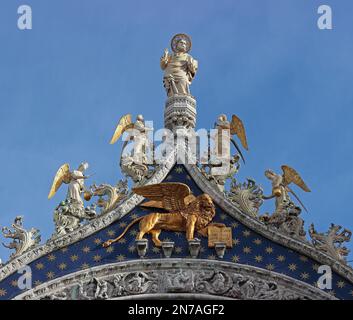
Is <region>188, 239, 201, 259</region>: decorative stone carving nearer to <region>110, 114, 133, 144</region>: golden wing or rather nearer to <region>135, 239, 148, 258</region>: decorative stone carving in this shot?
<region>135, 239, 148, 258</region>: decorative stone carving

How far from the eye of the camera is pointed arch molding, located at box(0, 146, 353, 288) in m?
23.0

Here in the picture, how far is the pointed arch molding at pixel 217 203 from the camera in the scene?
23047 millimetres

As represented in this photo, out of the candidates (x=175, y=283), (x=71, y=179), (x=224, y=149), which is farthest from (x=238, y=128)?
(x=175, y=283)

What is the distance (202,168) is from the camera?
24.5 m

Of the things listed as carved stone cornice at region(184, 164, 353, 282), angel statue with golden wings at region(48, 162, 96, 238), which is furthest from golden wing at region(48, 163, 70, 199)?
carved stone cornice at region(184, 164, 353, 282)

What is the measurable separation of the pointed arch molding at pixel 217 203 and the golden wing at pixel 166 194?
22cm

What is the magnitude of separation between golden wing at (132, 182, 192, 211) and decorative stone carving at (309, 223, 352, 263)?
2105 millimetres

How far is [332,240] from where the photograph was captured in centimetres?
2336

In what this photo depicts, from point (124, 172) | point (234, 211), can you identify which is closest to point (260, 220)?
point (234, 211)

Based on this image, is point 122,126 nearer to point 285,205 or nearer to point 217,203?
point 217,203

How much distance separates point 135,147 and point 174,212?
1.87 meters

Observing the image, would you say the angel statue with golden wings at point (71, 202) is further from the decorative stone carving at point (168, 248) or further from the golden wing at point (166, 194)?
the decorative stone carving at point (168, 248)

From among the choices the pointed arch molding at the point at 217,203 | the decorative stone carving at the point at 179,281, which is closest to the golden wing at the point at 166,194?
the pointed arch molding at the point at 217,203

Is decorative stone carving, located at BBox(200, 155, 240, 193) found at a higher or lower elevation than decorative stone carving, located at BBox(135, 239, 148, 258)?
higher
